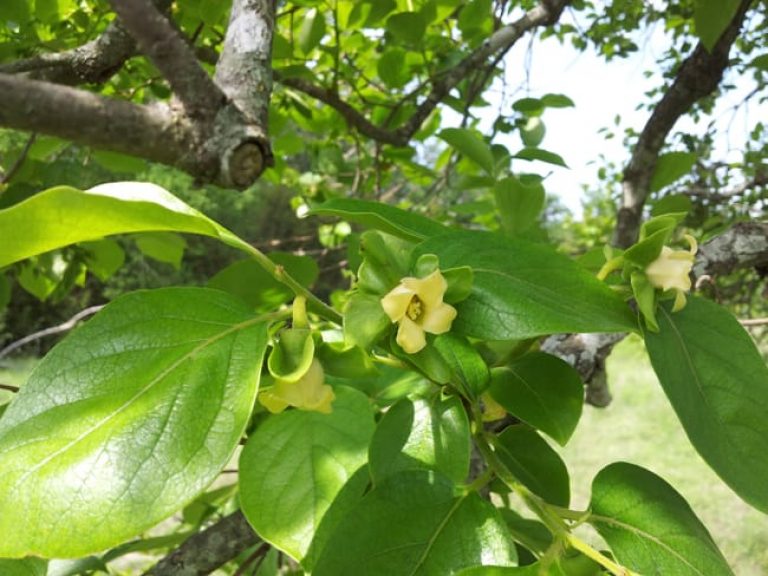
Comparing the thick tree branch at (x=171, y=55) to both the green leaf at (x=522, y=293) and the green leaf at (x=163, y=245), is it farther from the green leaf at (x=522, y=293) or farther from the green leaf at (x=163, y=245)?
the green leaf at (x=163, y=245)

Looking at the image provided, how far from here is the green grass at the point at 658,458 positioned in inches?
105

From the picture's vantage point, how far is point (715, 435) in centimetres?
37

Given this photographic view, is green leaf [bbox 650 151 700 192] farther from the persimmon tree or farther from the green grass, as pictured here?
the green grass

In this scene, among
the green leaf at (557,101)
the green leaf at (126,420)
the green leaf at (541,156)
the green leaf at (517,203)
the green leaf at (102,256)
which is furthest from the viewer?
the green leaf at (557,101)

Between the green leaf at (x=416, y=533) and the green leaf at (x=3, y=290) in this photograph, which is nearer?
→ the green leaf at (x=416, y=533)

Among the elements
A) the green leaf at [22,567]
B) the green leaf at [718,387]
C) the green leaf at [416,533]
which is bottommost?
the green leaf at [22,567]

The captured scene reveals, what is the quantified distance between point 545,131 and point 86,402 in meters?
0.96

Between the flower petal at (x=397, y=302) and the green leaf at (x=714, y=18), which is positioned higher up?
the green leaf at (x=714, y=18)

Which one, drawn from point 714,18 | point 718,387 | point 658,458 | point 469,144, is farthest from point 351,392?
point 658,458

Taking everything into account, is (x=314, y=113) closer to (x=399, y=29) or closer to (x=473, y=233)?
(x=399, y=29)

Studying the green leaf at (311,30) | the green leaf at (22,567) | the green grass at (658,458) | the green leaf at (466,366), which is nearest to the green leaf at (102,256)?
the green leaf at (311,30)

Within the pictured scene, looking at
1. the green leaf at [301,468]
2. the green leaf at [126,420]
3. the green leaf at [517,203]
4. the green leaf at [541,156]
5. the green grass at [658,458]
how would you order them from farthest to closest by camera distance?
the green grass at [658,458]
the green leaf at [541,156]
the green leaf at [517,203]
the green leaf at [301,468]
the green leaf at [126,420]

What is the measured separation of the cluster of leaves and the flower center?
2cm

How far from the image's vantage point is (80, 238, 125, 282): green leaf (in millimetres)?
1077
